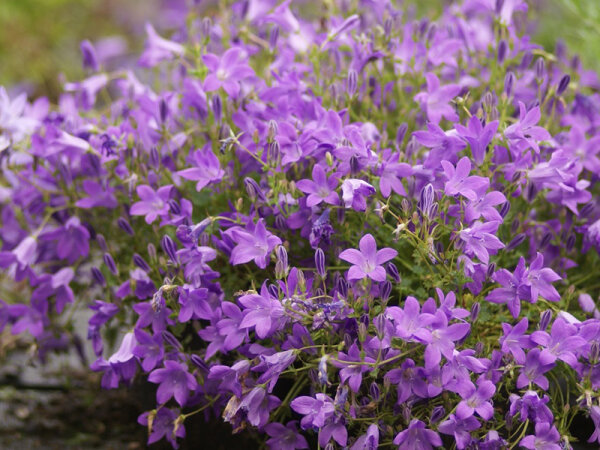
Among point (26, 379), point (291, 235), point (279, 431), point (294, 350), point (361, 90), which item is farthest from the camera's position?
point (26, 379)

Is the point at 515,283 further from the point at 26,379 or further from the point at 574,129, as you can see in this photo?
the point at 26,379

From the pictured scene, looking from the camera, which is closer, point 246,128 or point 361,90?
point 246,128

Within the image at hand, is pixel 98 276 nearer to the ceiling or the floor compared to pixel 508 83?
nearer to the floor

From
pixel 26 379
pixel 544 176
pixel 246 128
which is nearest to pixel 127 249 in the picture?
pixel 246 128

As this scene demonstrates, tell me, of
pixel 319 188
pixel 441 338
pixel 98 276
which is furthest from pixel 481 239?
pixel 98 276

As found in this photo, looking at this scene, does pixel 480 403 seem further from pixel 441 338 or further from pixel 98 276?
pixel 98 276

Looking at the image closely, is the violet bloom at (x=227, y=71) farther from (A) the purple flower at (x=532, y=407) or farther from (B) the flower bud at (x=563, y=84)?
(A) the purple flower at (x=532, y=407)
